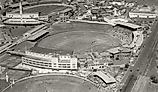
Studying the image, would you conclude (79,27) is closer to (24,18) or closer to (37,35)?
(37,35)

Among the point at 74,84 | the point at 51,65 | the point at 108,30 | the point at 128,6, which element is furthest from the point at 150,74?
the point at 128,6

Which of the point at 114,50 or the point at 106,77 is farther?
the point at 114,50

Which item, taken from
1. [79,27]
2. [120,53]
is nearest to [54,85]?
[120,53]

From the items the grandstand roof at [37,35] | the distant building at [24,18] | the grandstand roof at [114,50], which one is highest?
the distant building at [24,18]

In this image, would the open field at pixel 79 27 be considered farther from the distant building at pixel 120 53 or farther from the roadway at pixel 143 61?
the distant building at pixel 120 53

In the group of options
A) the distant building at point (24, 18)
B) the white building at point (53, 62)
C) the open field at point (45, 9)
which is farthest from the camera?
the open field at point (45, 9)

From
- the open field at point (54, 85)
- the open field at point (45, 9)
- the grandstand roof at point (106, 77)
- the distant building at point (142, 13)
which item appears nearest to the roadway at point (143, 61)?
the grandstand roof at point (106, 77)

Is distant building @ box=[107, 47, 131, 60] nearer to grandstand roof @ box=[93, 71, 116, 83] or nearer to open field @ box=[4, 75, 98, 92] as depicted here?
grandstand roof @ box=[93, 71, 116, 83]

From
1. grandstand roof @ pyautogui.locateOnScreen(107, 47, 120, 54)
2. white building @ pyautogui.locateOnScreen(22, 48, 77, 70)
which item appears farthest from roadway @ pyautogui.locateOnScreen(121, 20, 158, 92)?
white building @ pyautogui.locateOnScreen(22, 48, 77, 70)

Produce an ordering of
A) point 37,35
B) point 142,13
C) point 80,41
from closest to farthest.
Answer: point 80,41 → point 37,35 → point 142,13
